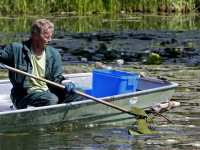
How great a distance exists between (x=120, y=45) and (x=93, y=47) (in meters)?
0.85

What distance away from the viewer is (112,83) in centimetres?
656

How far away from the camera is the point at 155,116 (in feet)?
20.7

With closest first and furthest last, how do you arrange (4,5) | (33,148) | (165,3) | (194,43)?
(33,148) < (194,43) < (4,5) < (165,3)

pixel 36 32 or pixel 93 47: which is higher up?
pixel 36 32

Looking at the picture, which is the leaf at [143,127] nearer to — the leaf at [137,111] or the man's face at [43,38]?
the leaf at [137,111]

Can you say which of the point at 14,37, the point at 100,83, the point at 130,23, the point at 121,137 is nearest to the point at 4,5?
the point at 130,23

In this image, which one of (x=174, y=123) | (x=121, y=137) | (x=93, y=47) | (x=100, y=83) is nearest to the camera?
(x=121, y=137)

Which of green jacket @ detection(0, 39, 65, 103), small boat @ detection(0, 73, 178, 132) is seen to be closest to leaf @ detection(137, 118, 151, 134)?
small boat @ detection(0, 73, 178, 132)

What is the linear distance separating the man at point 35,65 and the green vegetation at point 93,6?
587 inches

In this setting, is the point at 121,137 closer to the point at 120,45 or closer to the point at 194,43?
the point at 120,45

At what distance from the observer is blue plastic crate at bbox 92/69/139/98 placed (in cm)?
641

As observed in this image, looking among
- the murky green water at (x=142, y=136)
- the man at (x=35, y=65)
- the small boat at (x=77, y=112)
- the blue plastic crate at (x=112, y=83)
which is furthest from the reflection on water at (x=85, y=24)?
the man at (x=35, y=65)

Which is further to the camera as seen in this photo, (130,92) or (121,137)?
(130,92)

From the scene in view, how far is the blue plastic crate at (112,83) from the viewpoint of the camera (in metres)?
6.41
